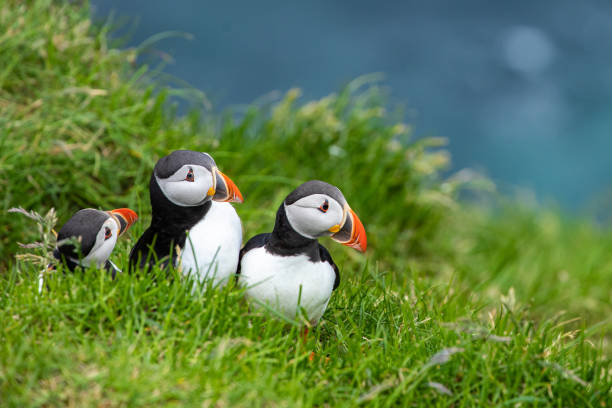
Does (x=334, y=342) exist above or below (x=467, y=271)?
below

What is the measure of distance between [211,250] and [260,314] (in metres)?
0.37

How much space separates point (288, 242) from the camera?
281cm

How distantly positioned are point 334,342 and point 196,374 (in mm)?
872

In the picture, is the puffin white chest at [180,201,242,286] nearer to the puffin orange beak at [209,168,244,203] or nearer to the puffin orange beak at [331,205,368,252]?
the puffin orange beak at [209,168,244,203]

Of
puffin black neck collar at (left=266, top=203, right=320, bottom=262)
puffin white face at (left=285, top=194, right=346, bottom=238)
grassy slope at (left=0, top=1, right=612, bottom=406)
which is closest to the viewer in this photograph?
grassy slope at (left=0, top=1, right=612, bottom=406)

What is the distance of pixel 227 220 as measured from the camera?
2.96m

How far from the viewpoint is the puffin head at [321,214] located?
8.83 feet

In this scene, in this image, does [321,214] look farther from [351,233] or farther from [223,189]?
[223,189]

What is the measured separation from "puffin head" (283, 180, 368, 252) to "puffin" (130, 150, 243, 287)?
0.34 m

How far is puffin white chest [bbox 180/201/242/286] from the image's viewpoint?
2.88 meters

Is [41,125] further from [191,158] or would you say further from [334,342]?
[334,342]

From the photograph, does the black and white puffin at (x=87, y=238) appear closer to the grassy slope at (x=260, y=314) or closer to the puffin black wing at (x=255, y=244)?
the grassy slope at (x=260, y=314)

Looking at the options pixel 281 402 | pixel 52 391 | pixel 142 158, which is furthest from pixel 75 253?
pixel 142 158

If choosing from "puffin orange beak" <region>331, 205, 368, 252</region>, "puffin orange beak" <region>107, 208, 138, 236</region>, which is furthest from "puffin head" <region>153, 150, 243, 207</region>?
"puffin orange beak" <region>331, 205, 368, 252</region>
